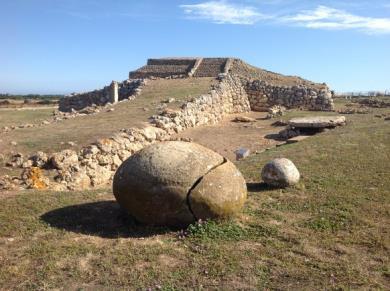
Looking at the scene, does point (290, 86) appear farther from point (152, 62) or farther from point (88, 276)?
point (88, 276)

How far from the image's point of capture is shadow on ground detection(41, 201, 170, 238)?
7.43 meters

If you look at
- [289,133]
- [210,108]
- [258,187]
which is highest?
[210,108]

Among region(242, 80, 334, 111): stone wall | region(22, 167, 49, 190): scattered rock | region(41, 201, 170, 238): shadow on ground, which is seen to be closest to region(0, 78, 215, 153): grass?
region(22, 167, 49, 190): scattered rock

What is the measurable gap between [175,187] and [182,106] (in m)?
14.6

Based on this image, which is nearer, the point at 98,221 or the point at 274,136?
the point at 98,221

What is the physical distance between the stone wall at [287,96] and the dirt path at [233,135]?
5.81 metres

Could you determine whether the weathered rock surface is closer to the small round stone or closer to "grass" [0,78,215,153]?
the small round stone

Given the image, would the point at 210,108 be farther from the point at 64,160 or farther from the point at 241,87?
the point at 64,160

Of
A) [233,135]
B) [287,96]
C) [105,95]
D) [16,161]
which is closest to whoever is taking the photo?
[16,161]

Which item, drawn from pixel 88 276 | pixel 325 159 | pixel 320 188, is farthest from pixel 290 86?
Answer: pixel 88 276

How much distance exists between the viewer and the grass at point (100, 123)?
14.1 m

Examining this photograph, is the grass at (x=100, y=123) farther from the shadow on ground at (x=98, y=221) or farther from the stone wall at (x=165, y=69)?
the stone wall at (x=165, y=69)

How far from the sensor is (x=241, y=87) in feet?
99.0

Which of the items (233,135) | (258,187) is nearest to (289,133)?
(233,135)
